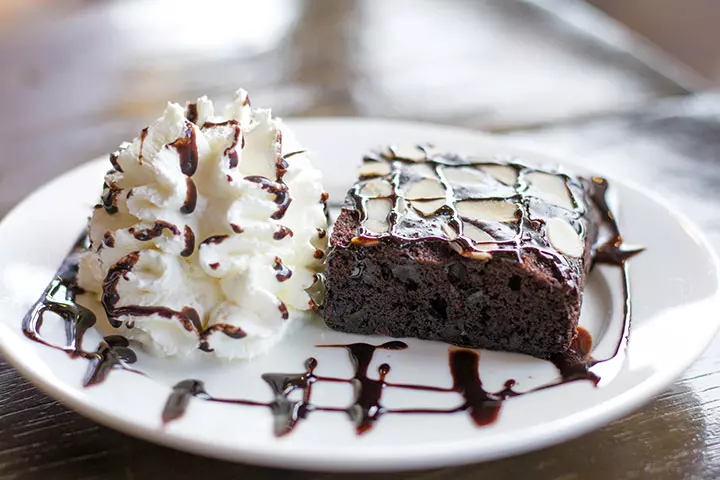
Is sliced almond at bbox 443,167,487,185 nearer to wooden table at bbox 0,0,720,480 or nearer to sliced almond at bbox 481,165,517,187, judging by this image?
sliced almond at bbox 481,165,517,187

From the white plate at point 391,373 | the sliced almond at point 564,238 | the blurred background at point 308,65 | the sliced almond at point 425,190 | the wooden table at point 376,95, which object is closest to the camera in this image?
the white plate at point 391,373

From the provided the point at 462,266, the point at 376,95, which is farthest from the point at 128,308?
the point at 376,95

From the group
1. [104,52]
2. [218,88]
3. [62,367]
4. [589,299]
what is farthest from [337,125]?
[104,52]

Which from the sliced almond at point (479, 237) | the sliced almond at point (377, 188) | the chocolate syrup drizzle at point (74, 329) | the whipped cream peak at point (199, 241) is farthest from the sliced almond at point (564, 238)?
the chocolate syrup drizzle at point (74, 329)

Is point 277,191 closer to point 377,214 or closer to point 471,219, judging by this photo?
point 377,214

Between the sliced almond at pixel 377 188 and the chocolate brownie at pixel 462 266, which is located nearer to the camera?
the chocolate brownie at pixel 462 266

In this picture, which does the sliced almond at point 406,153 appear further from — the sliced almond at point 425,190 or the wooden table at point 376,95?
the wooden table at point 376,95

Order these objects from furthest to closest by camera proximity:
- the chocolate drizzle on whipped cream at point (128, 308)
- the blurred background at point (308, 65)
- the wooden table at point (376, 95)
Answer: the blurred background at point (308, 65) → the chocolate drizzle on whipped cream at point (128, 308) → the wooden table at point (376, 95)
